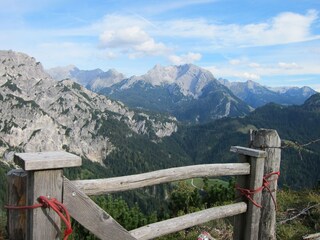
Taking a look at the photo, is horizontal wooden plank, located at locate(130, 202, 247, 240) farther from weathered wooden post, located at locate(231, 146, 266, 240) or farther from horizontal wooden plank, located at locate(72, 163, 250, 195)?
horizontal wooden plank, located at locate(72, 163, 250, 195)

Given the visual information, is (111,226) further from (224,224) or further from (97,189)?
(224,224)

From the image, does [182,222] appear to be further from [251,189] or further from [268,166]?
[268,166]

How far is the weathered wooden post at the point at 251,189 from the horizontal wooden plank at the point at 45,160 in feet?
11.1

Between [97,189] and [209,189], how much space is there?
13.8m

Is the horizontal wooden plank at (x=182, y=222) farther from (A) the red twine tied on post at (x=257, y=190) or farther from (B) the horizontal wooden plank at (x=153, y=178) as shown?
(B) the horizontal wooden plank at (x=153, y=178)

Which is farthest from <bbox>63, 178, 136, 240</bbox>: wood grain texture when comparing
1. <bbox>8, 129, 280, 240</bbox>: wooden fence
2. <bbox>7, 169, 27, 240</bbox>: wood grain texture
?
<bbox>7, 169, 27, 240</bbox>: wood grain texture

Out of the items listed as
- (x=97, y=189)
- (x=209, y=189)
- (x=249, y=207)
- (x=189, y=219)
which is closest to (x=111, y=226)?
(x=97, y=189)

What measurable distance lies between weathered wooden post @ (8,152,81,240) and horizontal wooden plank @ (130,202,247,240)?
4.20 feet

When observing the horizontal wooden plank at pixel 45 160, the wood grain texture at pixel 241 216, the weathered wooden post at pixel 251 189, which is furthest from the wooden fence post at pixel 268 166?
→ the horizontal wooden plank at pixel 45 160

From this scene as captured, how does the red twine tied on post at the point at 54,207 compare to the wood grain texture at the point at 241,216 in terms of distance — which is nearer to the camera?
the red twine tied on post at the point at 54,207

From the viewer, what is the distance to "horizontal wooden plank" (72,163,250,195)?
395 centimetres

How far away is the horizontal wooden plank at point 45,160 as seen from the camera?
327cm

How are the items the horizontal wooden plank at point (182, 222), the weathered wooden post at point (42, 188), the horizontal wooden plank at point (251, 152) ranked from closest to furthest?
the weathered wooden post at point (42, 188) < the horizontal wooden plank at point (182, 222) < the horizontal wooden plank at point (251, 152)

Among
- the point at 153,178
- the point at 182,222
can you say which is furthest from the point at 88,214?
the point at 182,222
